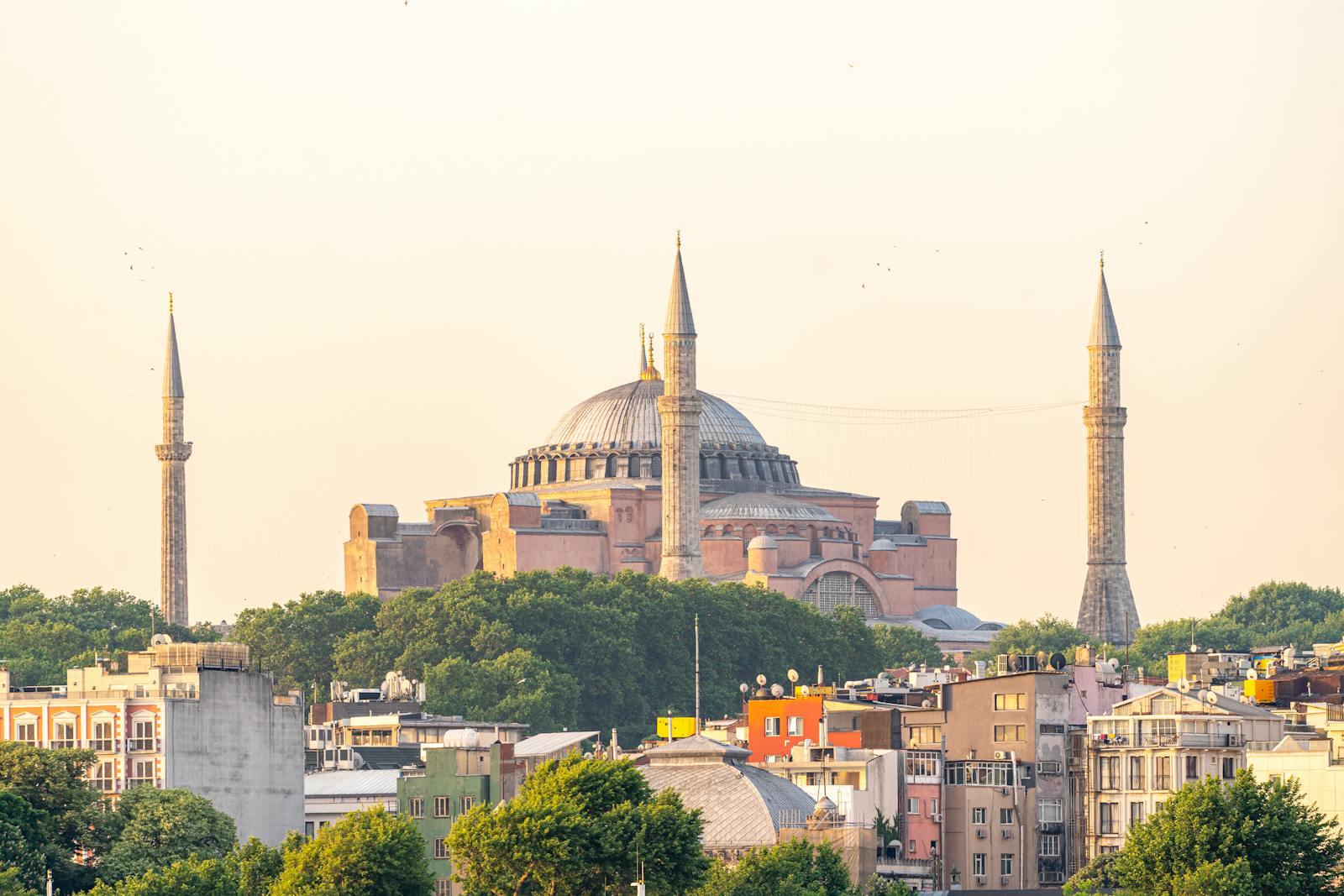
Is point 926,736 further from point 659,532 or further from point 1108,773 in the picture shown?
point 659,532

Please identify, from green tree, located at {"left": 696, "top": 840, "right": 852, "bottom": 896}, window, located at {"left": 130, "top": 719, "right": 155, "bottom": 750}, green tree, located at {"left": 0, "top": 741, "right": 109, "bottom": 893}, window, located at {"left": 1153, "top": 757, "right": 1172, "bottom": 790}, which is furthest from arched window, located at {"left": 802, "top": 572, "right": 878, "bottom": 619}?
green tree, located at {"left": 696, "top": 840, "right": 852, "bottom": 896}

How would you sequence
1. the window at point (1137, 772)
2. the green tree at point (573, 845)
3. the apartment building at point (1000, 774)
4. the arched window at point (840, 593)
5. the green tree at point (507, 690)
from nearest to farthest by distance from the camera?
the green tree at point (573, 845)
the window at point (1137, 772)
the apartment building at point (1000, 774)
the green tree at point (507, 690)
the arched window at point (840, 593)

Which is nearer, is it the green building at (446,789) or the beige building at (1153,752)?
the green building at (446,789)

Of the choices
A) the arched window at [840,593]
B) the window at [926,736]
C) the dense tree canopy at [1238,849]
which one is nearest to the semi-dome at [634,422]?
the arched window at [840,593]

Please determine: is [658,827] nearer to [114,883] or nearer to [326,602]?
[114,883]

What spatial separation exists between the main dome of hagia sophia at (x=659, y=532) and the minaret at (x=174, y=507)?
6287mm

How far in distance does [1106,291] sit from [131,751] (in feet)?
232

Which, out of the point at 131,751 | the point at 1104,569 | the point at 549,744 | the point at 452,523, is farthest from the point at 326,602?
the point at 131,751

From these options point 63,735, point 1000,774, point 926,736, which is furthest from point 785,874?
point 926,736

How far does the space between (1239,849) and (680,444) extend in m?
69.3

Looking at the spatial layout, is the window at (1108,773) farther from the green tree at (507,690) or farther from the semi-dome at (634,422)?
the semi-dome at (634,422)

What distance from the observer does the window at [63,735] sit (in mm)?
64562

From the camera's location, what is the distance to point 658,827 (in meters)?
53.9

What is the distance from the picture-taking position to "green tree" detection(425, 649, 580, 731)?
9656 cm
